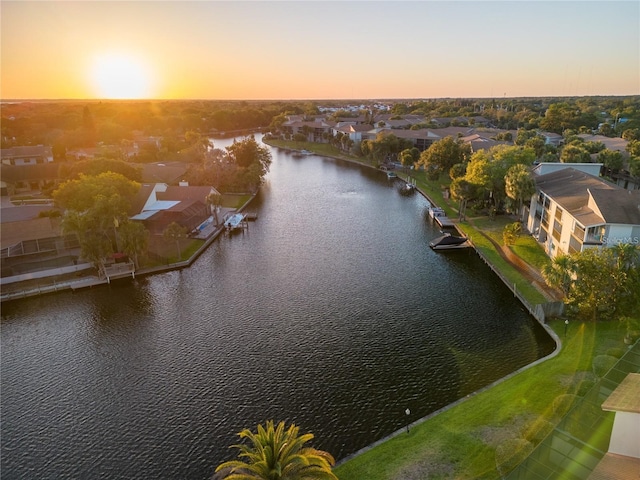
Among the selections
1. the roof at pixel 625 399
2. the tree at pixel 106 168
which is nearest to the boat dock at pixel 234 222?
the tree at pixel 106 168

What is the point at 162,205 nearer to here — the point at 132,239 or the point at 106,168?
the point at 106,168

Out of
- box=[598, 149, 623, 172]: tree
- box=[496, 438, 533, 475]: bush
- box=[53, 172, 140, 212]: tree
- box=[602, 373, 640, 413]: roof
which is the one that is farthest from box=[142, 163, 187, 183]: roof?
box=[598, 149, 623, 172]: tree

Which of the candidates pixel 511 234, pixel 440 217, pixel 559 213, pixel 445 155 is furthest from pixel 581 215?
pixel 445 155

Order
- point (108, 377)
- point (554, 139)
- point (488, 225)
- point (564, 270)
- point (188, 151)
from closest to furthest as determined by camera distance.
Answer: point (108, 377), point (564, 270), point (488, 225), point (188, 151), point (554, 139)

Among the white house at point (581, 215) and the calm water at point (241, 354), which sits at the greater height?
the white house at point (581, 215)

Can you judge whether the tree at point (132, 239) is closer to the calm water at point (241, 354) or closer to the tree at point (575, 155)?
the calm water at point (241, 354)

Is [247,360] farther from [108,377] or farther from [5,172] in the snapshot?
[5,172]

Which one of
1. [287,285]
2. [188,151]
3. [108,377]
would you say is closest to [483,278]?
[287,285]
